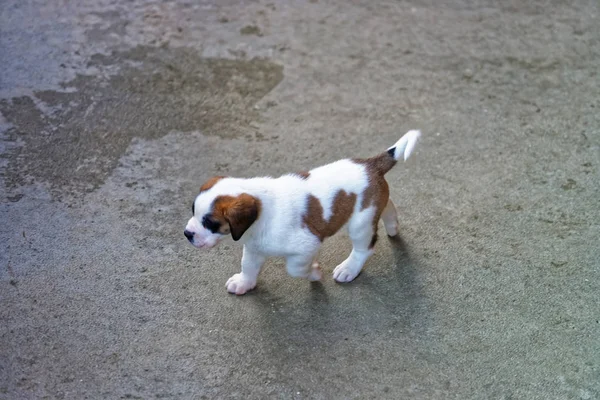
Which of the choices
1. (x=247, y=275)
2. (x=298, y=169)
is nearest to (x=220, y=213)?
(x=247, y=275)

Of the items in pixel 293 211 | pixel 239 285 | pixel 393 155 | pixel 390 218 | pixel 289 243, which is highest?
pixel 393 155

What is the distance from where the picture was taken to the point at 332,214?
2.99 meters

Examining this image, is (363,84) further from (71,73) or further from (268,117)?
(71,73)

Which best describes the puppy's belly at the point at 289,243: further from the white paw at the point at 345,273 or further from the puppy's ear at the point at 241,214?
the white paw at the point at 345,273

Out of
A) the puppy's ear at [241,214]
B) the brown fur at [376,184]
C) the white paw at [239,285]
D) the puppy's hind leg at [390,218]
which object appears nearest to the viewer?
the puppy's ear at [241,214]

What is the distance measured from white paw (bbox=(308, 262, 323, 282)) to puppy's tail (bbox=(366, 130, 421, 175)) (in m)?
0.55

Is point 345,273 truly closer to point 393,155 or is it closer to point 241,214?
point 393,155

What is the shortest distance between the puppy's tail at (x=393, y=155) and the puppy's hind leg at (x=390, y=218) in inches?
11.4

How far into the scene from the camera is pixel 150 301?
3.17 m

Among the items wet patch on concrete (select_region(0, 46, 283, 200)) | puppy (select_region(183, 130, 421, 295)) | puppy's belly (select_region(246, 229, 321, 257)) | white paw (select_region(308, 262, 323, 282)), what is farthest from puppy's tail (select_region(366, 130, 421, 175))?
wet patch on concrete (select_region(0, 46, 283, 200))

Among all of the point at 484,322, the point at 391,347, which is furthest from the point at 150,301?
the point at 484,322

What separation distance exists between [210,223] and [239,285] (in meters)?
0.51

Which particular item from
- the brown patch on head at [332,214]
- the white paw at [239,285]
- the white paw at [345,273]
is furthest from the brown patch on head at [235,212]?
the white paw at [345,273]

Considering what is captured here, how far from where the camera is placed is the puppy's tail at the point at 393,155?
10.2 feet
